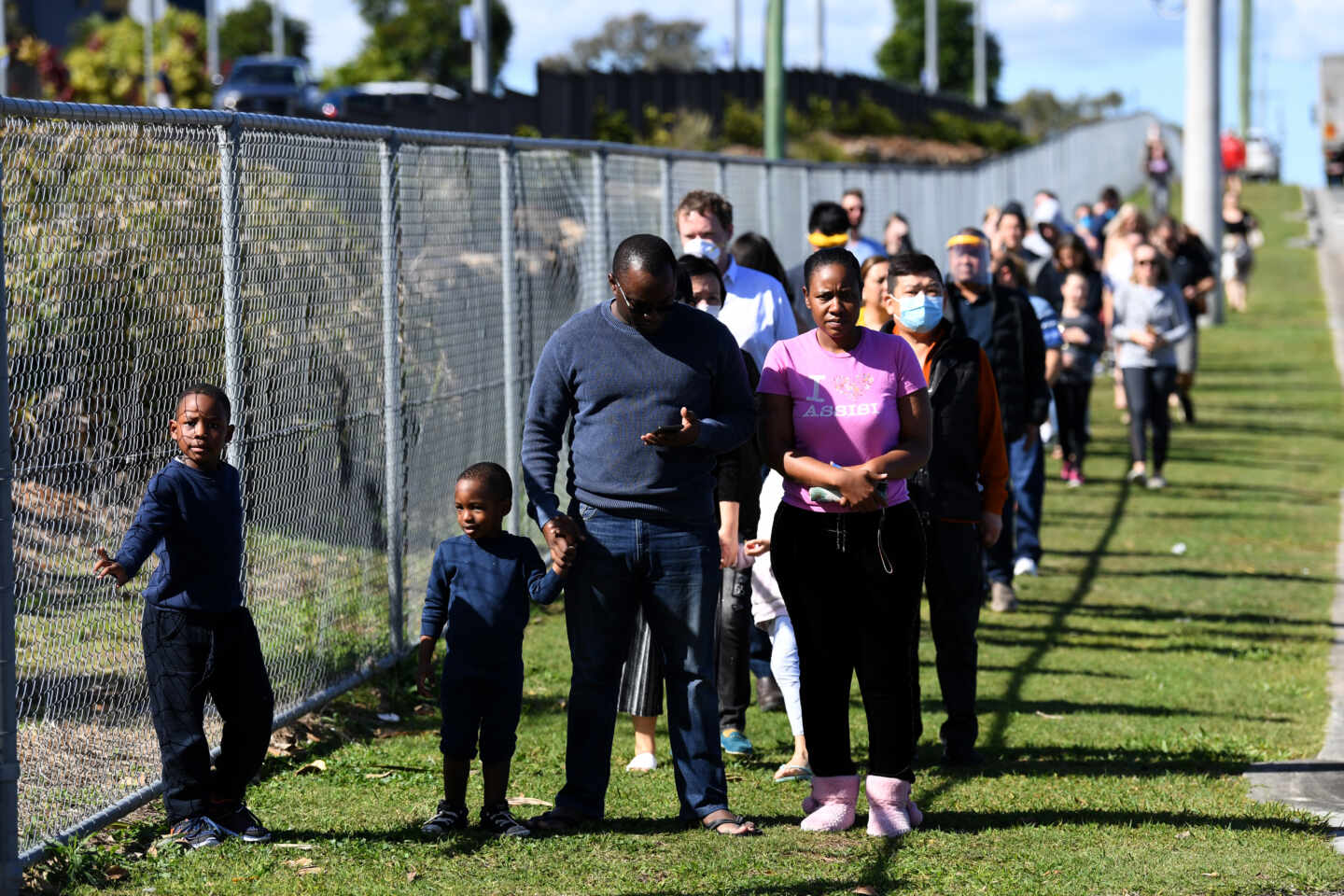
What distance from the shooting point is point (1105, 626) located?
10.0 m

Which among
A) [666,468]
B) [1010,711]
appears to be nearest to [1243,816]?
[1010,711]

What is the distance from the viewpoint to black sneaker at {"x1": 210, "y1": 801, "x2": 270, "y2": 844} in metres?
5.75

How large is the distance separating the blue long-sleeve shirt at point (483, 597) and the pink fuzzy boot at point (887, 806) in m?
1.22

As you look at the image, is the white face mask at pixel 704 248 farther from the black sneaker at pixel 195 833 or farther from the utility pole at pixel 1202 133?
the utility pole at pixel 1202 133

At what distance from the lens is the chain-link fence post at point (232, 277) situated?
640cm

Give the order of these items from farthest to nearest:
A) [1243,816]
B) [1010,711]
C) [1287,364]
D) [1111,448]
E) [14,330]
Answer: [1287,364]
[1111,448]
[1010,711]
[1243,816]
[14,330]

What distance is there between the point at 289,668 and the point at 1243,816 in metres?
3.52

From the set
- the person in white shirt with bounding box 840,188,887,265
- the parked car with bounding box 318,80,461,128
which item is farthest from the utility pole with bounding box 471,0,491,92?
the person in white shirt with bounding box 840,188,887,265

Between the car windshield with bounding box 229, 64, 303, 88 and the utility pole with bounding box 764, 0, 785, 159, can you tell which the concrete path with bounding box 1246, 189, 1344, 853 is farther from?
the car windshield with bounding box 229, 64, 303, 88

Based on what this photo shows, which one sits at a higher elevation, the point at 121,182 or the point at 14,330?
the point at 121,182

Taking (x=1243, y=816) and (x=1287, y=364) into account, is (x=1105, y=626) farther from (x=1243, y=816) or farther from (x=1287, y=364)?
(x=1287, y=364)

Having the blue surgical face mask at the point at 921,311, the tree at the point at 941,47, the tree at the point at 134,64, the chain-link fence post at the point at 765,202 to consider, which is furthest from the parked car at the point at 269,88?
the tree at the point at 941,47

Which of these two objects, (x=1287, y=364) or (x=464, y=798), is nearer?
(x=464, y=798)

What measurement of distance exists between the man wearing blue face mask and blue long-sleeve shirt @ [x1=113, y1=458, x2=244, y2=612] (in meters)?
2.62
